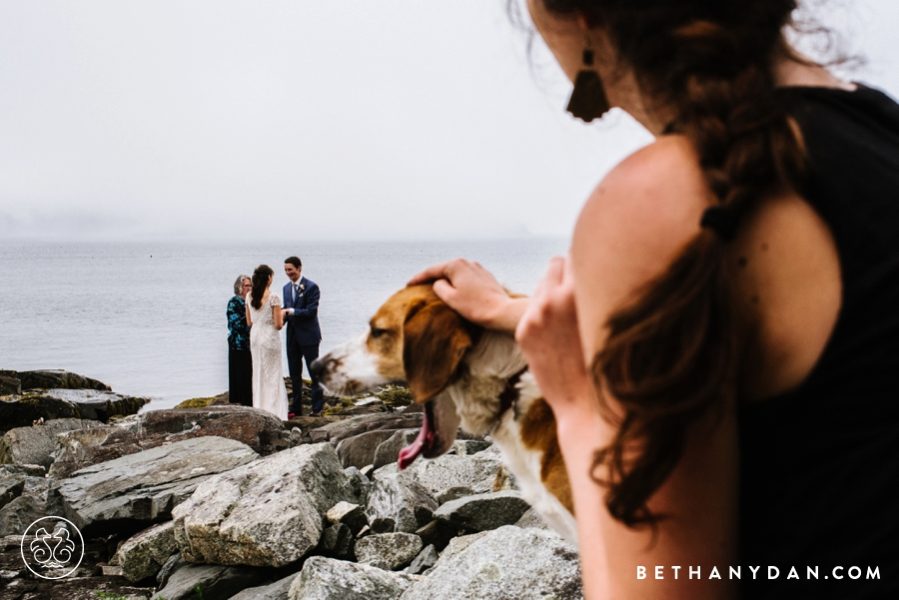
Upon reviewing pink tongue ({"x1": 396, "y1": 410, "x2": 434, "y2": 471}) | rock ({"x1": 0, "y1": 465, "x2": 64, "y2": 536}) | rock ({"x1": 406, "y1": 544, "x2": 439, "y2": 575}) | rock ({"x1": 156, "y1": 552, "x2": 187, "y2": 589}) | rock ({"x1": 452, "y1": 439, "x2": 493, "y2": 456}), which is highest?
pink tongue ({"x1": 396, "y1": 410, "x2": 434, "y2": 471})

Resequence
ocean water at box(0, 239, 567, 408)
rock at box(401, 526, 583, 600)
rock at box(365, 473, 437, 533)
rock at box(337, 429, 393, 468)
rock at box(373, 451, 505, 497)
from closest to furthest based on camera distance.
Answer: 1. rock at box(401, 526, 583, 600)
2. rock at box(365, 473, 437, 533)
3. rock at box(373, 451, 505, 497)
4. rock at box(337, 429, 393, 468)
5. ocean water at box(0, 239, 567, 408)

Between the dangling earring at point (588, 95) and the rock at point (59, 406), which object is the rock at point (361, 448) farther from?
the rock at point (59, 406)

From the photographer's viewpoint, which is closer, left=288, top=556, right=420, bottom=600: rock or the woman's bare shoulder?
the woman's bare shoulder

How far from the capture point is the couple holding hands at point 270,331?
14414mm

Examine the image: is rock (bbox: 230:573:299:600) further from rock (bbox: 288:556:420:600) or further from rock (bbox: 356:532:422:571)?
rock (bbox: 356:532:422:571)

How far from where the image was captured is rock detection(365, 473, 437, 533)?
23.0ft

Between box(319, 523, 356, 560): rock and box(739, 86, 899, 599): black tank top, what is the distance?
5.74m

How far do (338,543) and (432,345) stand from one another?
390 centimetres

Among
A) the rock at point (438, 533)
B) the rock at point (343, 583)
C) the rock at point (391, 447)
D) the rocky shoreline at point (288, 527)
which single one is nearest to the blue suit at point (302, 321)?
the rocky shoreline at point (288, 527)

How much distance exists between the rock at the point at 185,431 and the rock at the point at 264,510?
4018mm

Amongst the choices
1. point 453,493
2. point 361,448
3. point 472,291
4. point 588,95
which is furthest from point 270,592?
point 588,95

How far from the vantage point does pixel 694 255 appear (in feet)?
3.39

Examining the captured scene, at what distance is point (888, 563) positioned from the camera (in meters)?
1.13

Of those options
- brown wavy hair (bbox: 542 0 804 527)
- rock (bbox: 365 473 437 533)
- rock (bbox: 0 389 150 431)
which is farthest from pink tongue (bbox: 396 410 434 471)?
rock (bbox: 0 389 150 431)
